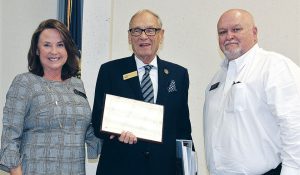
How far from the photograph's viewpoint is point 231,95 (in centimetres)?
238

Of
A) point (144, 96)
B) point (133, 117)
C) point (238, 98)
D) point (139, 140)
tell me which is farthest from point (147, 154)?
point (238, 98)

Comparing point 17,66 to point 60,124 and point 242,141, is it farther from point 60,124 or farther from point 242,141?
point 242,141

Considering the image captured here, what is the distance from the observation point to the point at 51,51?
8.15 ft

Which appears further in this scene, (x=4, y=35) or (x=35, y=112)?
(x=4, y=35)

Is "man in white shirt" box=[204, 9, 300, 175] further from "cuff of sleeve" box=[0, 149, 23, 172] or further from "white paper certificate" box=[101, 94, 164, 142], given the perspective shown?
"cuff of sleeve" box=[0, 149, 23, 172]

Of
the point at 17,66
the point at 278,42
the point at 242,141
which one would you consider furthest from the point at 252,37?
the point at 17,66

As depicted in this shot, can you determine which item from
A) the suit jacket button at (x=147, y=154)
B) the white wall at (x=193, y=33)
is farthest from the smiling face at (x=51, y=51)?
the white wall at (x=193, y=33)

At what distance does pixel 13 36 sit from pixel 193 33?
2215mm

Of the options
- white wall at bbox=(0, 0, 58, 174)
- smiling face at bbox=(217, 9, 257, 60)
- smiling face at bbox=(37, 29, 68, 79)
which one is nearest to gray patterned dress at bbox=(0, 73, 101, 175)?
smiling face at bbox=(37, 29, 68, 79)

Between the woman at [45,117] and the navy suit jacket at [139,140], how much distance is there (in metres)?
0.16

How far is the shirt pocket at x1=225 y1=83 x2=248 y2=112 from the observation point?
229 cm

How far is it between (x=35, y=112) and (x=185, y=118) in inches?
39.8

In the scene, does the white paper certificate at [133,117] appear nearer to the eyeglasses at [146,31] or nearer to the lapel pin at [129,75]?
the lapel pin at [129,75]

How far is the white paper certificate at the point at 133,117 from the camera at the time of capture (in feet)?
7.70
